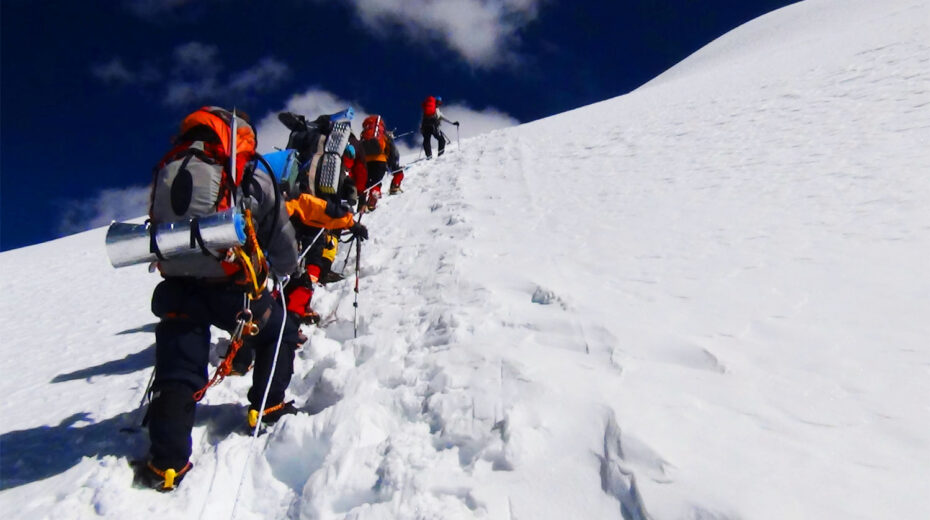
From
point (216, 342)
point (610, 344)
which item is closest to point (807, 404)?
point (610, 344)

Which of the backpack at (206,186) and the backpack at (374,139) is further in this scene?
the backpack at (374,139)

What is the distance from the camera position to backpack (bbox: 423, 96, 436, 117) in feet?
43.6

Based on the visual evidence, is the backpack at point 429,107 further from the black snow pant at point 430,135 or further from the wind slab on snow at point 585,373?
the wind slab on snow at point 585,373

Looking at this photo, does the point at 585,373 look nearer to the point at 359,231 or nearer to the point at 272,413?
the point at 272,413

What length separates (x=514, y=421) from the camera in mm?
2119

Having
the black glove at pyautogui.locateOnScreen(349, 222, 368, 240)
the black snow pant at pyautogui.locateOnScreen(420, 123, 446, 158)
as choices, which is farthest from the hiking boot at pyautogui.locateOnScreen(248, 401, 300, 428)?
the black snow pant at pyautogui.locateOnScreen(420, 123, 446, 158)

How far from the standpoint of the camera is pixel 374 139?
785 centimetres

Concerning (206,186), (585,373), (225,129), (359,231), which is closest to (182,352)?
(206,186)

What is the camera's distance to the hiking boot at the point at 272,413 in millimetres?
2697

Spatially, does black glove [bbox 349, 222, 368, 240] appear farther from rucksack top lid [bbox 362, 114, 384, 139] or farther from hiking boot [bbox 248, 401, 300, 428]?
rucksack top lid [bbox 362, 114, 384, 139]

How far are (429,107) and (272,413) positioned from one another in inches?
457

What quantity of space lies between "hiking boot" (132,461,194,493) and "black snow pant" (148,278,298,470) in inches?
0.9

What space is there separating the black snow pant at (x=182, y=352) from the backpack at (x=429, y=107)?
36.6ft

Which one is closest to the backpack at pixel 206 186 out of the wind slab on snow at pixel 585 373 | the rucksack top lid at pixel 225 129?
the rucksack top lid at pixel 225 129
